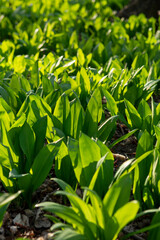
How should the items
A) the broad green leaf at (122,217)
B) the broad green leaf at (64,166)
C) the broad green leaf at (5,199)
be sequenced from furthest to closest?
the broad green leaf at (64,166)
the broad green leaf at (5,199)
the broad green leaf at (122,217)

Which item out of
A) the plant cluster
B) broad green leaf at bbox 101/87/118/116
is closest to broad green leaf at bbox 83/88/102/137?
the plant cluster

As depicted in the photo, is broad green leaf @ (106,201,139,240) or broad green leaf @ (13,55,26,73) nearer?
broad green leaf @ (106,201,139,240)

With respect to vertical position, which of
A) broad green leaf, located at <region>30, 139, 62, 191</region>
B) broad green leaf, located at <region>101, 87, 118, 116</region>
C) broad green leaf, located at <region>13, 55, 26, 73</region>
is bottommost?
broad green leaf, located at <region>101, 87, 118, 116</region>

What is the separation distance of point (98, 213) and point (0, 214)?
420mm

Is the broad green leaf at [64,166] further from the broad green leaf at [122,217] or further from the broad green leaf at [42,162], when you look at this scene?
the broad green leaf at [122,217]

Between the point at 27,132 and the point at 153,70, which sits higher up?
the point at 27,132

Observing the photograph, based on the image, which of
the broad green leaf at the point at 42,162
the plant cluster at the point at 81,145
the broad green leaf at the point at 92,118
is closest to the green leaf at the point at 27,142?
the plant cluster at the point at 81,145

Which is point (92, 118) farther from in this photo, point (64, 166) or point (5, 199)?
point (5, 199)

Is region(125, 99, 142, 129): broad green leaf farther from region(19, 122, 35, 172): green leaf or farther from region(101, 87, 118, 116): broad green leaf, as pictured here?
region(19, 122, 35, 172): green leaf

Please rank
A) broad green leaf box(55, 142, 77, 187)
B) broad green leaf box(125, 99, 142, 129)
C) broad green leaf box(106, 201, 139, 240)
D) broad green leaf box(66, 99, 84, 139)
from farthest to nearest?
broad green leaf box(125, 99, 142, 129)
broad green leaf box(66, 99, 84, 139)
broad green leaf box(55, 142, 77, 187)
broad green leaf box(106, 201, 139, 240)

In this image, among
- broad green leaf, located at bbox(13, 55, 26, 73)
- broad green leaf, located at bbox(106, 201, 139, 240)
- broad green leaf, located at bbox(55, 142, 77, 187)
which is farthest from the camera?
broad green leaf, located at bbox(13, 55, 26, 73)

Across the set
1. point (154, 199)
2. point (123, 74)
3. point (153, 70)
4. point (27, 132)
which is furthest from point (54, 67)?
point (154, 199)

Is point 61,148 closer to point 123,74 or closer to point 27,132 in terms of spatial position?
point 27,132

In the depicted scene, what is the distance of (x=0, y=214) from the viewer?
143 cm
